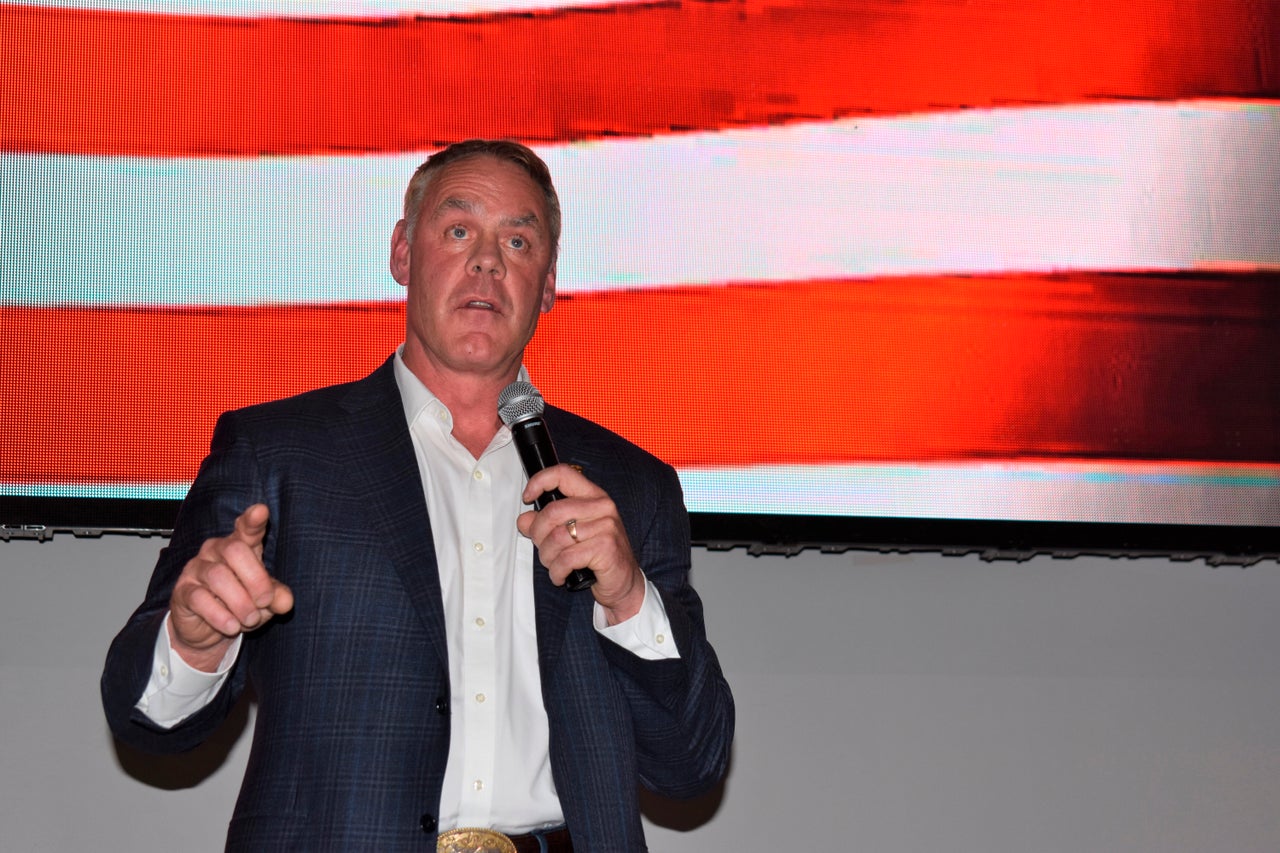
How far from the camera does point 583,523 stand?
135cm

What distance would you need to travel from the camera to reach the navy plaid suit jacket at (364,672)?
4.69ft

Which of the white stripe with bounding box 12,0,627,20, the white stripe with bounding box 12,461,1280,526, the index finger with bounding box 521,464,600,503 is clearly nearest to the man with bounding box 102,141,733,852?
the index finger with bounding box 521,464,600,503

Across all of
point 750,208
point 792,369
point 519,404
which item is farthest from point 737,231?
point 519,404

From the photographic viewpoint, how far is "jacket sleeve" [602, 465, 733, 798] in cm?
157

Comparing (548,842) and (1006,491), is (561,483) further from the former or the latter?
(1006,491)

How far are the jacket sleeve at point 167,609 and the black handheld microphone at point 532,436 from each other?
354mm

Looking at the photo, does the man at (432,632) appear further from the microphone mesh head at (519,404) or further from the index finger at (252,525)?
the microphone mesh head at (519,404)

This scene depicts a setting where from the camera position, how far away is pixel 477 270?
183cm

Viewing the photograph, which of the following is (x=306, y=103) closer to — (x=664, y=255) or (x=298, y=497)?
(x=664, y=255)

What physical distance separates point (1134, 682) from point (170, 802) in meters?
2.05

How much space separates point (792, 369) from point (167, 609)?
1.47 m

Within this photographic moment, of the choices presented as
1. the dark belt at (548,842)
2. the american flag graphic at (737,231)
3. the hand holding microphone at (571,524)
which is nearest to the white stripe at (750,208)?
the american flag graphic at (737,231)

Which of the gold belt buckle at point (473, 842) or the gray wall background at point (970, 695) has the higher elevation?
the gray wall background at point (970, 695)

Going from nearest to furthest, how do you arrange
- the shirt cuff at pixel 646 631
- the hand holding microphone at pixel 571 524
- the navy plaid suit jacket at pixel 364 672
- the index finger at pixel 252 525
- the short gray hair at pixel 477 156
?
the index finger at pixel 252 525
the hand holding microphone at pixel 571 524
the navy plaid suit jacket at pixel 364 672
the shirt cuff at pixel 646 631
the short gray hair at pixel 477 156
